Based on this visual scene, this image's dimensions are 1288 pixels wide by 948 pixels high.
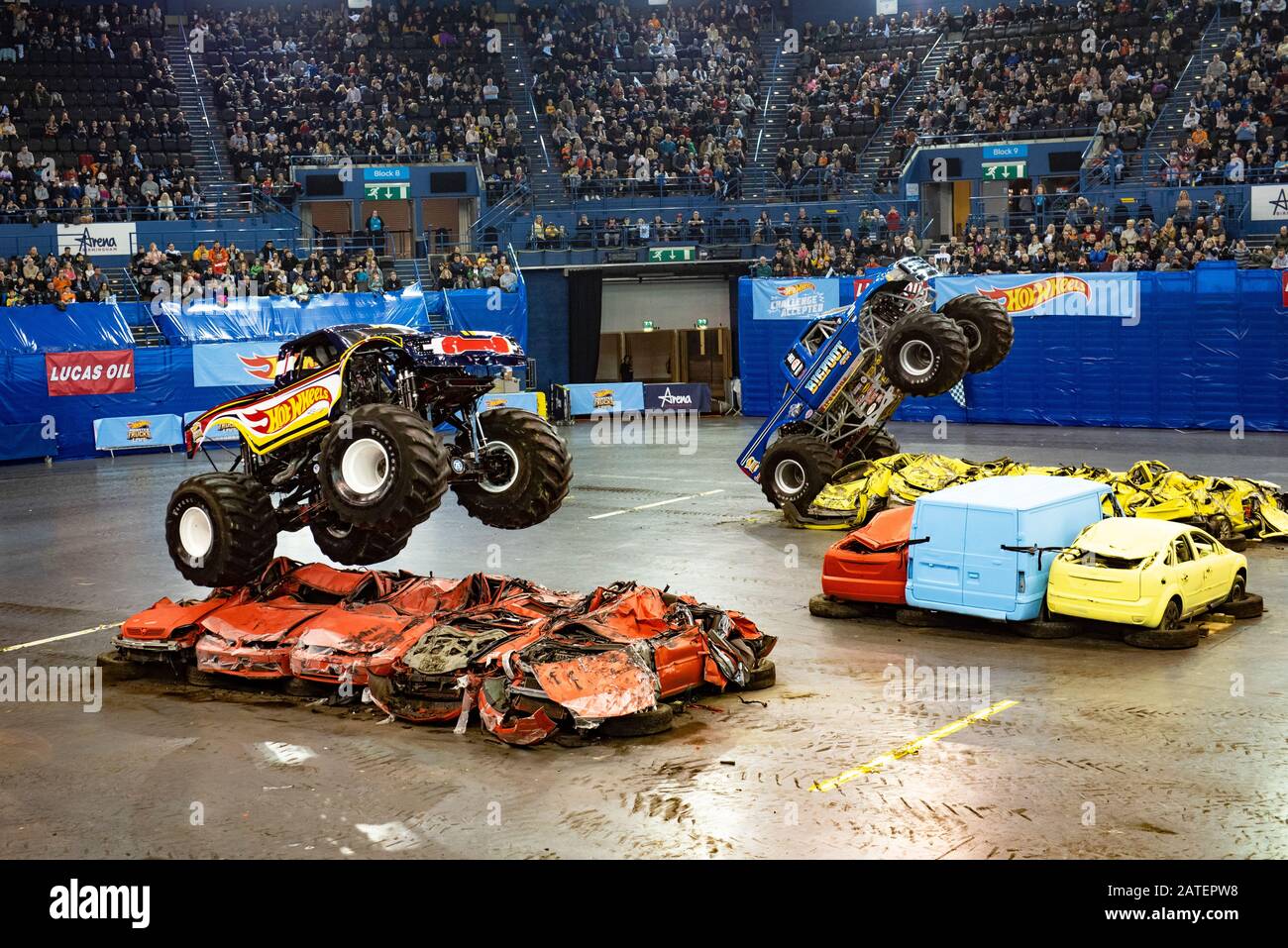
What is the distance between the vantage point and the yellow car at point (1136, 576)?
539 inches

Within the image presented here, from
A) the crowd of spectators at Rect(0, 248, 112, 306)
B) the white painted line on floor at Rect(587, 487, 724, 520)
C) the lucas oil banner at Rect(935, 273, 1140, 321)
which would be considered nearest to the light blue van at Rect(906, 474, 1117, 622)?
the white painted line on floor at Rect(587, 487, 724, 520)

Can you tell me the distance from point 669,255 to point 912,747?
32347mm

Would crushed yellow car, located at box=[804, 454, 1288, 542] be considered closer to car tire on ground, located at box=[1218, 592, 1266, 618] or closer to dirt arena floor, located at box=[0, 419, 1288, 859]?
dirt arena floor, located at box=[0, 419, 1288, 859]

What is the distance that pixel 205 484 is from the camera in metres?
12.9

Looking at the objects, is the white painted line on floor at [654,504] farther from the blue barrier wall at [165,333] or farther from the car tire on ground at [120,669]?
the blue barrier wall at [165,333]

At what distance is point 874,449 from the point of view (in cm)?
2288

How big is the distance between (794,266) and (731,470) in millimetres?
14017

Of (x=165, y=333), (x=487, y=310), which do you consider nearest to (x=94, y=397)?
(x=165, y=333)

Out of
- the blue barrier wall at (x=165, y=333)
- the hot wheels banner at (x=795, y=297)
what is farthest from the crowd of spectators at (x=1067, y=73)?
the blue barrier wall at (x=165, y=333)

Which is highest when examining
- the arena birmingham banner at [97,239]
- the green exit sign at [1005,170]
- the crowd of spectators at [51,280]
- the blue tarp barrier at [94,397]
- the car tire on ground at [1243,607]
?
the green exit sign at [1005,170]

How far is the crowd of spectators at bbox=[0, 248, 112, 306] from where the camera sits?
1357 inches

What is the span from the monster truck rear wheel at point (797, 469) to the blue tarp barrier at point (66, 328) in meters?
19.9

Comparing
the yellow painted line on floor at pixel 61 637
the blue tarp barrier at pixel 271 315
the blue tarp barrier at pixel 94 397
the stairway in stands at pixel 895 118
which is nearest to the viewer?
the yellow painted line on floor at pixel 61 637

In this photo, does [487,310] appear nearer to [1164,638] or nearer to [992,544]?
[992,544]
